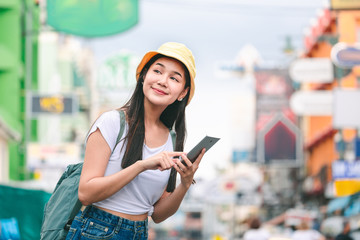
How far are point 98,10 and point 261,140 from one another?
60.4 ft

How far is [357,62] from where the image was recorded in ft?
51.9

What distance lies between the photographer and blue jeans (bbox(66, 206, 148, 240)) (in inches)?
130

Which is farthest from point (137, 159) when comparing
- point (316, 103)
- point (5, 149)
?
point (5, 149)

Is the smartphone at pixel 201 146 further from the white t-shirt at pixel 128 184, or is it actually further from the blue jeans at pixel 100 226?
the blue jeans at pixel 100 226

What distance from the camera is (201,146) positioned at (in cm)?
321

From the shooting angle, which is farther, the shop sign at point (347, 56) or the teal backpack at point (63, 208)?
the shop sign at point (347, 56)

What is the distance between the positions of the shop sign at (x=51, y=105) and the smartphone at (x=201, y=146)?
18.9 meters

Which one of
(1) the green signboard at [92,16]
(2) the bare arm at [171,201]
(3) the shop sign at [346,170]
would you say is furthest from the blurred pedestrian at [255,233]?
(2) the bare arm at [171,201]

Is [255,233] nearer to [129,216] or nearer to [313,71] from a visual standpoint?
[313,71]

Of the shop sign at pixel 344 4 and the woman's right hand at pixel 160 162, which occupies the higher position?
the shop sign at pixel 344 4

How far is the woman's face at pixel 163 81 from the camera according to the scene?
3420 millimetres

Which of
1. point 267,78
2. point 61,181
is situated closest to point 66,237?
point 61,181

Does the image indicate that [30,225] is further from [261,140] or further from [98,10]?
[261,140]

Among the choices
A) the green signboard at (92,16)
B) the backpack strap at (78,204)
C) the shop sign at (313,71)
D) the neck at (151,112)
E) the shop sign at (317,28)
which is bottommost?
the backpack strap at (78,204)
